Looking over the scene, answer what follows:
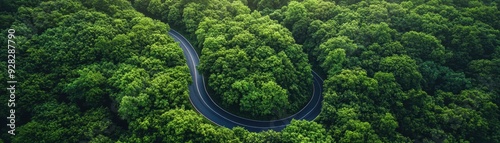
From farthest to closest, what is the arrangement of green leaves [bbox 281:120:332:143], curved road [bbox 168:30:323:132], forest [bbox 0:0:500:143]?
curved road [bbox 168:30:323:132]
forest [bbox 0:0:500:143]
green leaves [bbox 281:120:332:143]

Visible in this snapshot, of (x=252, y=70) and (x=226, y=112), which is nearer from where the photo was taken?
(x=252, y=70)

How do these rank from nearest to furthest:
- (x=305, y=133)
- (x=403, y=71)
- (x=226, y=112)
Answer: (x=305, y=133) → (x=226, y=112) → (x=403, y=71)

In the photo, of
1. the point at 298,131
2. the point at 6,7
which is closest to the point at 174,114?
the point at 298,131

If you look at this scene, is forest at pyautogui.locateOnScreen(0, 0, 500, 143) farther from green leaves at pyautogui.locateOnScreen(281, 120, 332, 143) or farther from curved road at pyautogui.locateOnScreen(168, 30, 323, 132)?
curved road at pyautogui.locateOnScreen(168, 30, 323, 132)

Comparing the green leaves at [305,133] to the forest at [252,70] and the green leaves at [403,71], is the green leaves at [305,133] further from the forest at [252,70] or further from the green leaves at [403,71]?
the green leaves at [403,71]

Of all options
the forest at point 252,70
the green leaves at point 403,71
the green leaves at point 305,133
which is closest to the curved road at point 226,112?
the forest at point 252,70

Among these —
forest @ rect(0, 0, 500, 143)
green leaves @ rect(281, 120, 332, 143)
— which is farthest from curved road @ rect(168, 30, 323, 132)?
green leaves @ rect(281, 120, 332, 143)

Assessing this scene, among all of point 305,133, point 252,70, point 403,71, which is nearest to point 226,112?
point 252,70

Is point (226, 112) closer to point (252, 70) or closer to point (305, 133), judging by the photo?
point (252, 70)

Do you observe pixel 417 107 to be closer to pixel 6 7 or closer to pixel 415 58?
pixel 415 58
